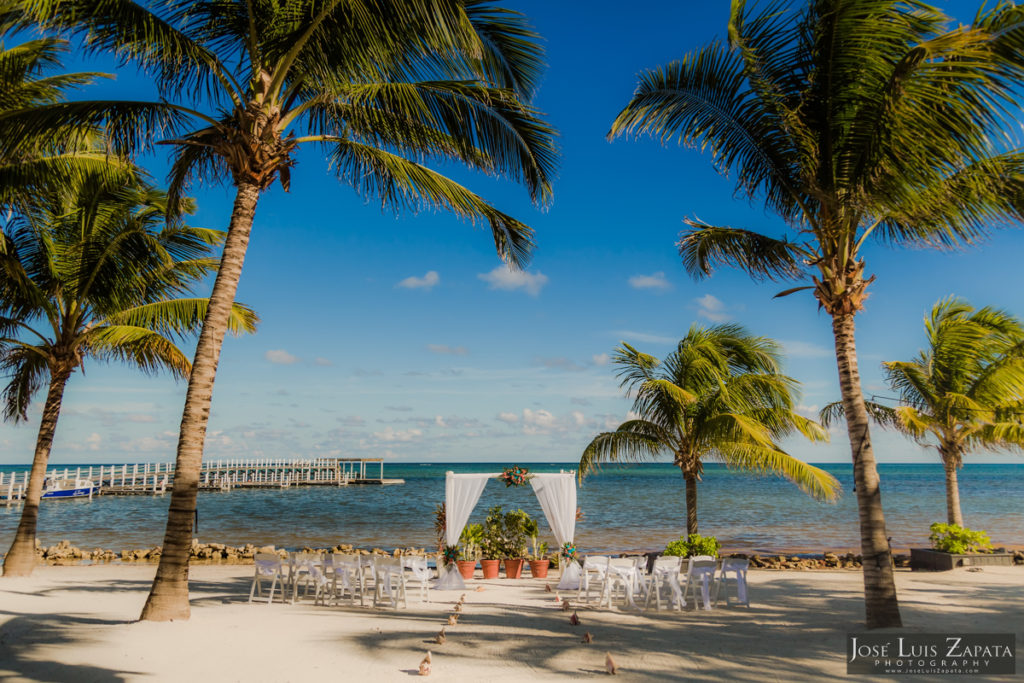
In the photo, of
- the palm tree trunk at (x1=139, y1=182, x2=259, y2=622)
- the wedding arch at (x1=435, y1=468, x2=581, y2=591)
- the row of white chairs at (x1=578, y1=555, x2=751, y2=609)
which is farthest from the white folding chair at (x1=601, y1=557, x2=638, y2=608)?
the palm tree trunk at (x1=139, y1=182, x2=259, y2=622)

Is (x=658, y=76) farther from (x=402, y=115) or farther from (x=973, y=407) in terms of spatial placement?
(x=973, y=407)

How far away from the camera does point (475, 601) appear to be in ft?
34.3

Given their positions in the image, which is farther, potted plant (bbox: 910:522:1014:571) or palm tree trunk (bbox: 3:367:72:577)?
potted plant (bbox: 910:522:1014:571)

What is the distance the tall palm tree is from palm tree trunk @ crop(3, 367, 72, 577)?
5.24 m

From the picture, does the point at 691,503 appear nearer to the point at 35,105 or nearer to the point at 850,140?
the point at 850,140

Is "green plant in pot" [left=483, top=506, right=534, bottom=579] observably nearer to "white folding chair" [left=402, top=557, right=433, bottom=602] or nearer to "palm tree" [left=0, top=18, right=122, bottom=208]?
"white folding chair" [left=402, top=557, right=433, bottom=602]

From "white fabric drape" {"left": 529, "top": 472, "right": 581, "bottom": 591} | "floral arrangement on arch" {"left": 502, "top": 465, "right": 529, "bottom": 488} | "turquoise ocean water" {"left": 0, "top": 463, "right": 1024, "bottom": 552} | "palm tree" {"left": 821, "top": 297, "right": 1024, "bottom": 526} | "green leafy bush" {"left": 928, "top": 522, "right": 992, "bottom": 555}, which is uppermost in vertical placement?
"palm tree" {"left": 821, "top": 297, "right": 1024, "bottom": 526}

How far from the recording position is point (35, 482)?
1093 centimetres

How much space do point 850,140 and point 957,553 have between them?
10.4 meters

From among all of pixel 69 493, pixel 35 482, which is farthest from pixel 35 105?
pixel 69 493

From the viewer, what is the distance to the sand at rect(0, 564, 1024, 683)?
567cm

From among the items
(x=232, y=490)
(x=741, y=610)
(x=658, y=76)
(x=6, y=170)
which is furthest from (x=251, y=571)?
(x=232, y=490)

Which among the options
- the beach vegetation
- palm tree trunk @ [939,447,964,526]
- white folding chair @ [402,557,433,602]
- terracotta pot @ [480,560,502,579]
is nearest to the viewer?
white folding chair @ [402,557,433,602]

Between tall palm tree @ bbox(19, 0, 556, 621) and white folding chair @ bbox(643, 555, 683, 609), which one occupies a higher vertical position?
tall palm tree @ bbox(19, 0, 556, 621)
